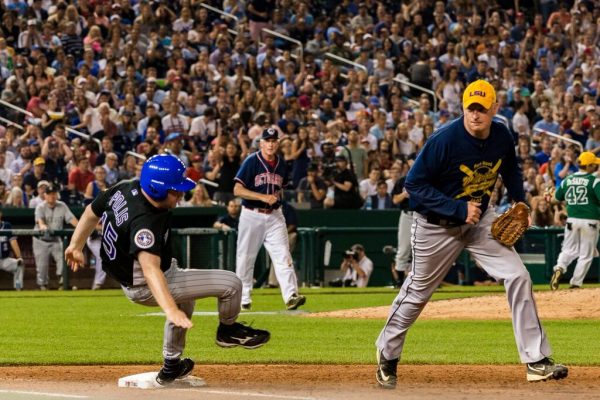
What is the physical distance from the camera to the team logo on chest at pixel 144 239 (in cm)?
830

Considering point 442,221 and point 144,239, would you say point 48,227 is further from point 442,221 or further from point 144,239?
point 144,239

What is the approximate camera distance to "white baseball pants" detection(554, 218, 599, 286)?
19.9 meters

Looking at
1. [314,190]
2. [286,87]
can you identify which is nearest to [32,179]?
[314,190]

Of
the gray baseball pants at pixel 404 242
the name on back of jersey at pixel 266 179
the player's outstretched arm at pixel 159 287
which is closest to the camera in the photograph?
the player's outstretched arm at pixel 159 287

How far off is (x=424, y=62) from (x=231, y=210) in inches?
323

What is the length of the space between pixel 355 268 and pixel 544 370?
13651 mm

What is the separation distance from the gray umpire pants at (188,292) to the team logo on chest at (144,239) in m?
0.61

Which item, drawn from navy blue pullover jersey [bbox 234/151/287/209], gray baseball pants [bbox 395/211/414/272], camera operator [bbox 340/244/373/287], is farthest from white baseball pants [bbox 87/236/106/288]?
navy blue pullover jersey [bbox 234/151/287/209]

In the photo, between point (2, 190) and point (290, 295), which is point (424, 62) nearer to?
point (2, 190)

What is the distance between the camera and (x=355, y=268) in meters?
22.6

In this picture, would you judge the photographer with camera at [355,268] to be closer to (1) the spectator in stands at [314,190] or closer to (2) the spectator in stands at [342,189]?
(2) the spectator in stands at [342,189]

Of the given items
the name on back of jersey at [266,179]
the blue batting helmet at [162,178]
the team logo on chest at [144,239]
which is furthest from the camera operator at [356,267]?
the team logo on chest at [144,239]

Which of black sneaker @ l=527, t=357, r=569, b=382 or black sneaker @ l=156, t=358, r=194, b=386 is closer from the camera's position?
black sneaker @ l=527, t=357, r=569, b=382

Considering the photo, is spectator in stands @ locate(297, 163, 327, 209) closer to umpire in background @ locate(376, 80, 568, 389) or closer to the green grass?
the green grass
